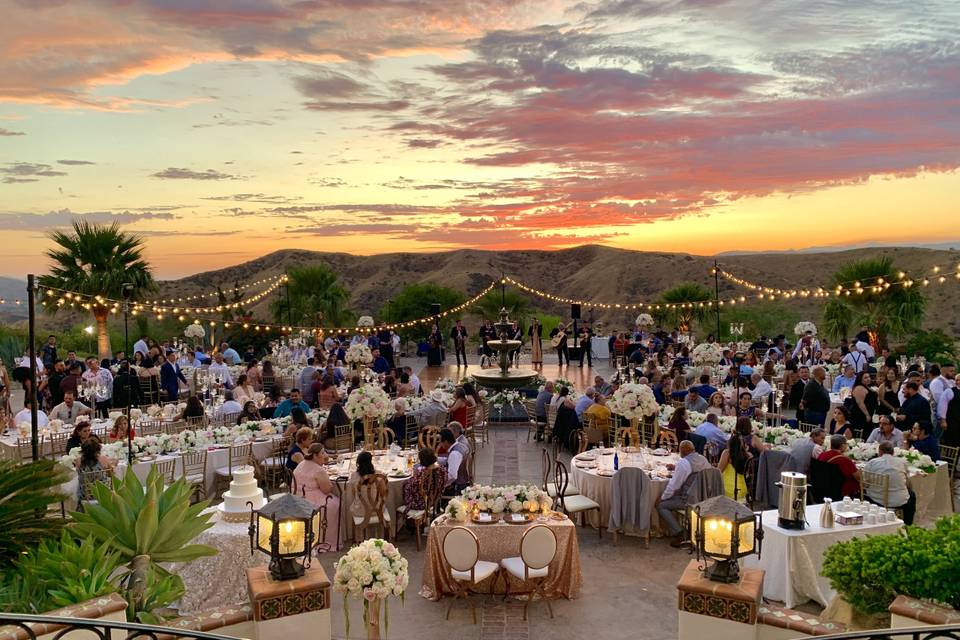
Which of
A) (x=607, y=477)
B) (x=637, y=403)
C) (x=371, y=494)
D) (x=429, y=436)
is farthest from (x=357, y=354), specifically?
(x=607, y=477)

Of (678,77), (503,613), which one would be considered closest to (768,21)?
(678,77)

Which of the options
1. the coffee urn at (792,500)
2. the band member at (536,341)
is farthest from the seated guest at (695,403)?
the band member at (536,341)

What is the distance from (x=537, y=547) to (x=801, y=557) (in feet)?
9.24

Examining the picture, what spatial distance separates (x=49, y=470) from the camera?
615cm

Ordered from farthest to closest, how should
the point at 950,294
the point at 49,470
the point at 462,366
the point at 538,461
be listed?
the point at 950,294 → the point at 462,366 → the point at 538,461 → the point at 49,470

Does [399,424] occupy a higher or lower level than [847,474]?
lower

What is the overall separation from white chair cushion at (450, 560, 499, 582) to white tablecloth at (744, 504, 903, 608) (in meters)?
2.88

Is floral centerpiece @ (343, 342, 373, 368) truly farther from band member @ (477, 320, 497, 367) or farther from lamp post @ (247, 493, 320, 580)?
lamp post @ (247, 493, 320, 580)

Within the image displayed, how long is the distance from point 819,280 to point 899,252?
688cm

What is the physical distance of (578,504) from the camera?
11.0m

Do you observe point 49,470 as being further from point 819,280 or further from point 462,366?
point 819,280

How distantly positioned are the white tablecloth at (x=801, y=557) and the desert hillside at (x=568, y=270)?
172 feet

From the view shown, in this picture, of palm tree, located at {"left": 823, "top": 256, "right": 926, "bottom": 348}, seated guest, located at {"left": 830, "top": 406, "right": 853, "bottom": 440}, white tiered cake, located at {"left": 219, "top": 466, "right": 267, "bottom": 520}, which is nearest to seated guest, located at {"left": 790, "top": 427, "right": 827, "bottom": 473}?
seated guest, located at {"left": 830, "top": 406, "right": 853, "bottom": 440}

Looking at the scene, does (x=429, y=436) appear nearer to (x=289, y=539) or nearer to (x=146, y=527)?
(x=289, y=539)
